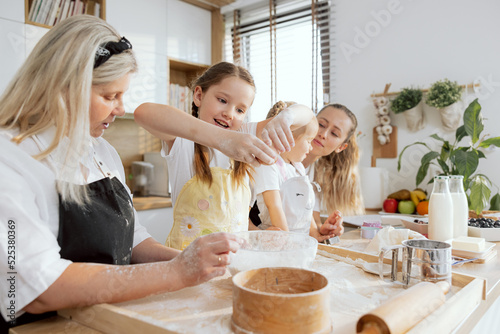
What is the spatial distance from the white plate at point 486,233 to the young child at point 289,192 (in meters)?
0.50

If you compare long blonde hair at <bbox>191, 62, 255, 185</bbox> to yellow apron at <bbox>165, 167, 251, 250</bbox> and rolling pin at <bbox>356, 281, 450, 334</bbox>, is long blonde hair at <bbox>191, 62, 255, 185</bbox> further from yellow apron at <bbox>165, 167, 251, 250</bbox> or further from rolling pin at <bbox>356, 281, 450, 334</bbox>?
rolling pin at <bbox>356, 281, 450, 334</bbox>

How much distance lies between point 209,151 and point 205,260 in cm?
70

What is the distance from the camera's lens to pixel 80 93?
2.49 feet

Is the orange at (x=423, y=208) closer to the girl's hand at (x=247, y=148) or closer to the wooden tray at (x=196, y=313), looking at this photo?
the wooden tray at (x=196, y=313)

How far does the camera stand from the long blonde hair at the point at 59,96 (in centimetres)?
74

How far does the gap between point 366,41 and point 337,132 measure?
46.2 inches

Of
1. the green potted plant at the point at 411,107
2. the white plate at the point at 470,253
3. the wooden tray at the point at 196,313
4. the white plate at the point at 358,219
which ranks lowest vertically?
the white plate at the point at 358,219

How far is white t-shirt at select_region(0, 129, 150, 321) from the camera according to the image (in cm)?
60

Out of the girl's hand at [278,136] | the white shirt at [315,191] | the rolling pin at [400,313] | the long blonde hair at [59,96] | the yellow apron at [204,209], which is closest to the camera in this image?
the rolling pin at [400,313]

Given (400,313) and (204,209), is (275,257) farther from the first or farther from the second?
(204,209)

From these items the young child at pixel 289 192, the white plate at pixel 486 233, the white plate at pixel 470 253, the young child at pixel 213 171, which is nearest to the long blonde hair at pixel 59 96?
the young child at pixel 213 171

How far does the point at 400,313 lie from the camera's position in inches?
20.6

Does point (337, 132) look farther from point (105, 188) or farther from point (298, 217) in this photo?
point (105, 188)

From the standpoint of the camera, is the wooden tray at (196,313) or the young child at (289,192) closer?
the wooden tray at (196,313)
